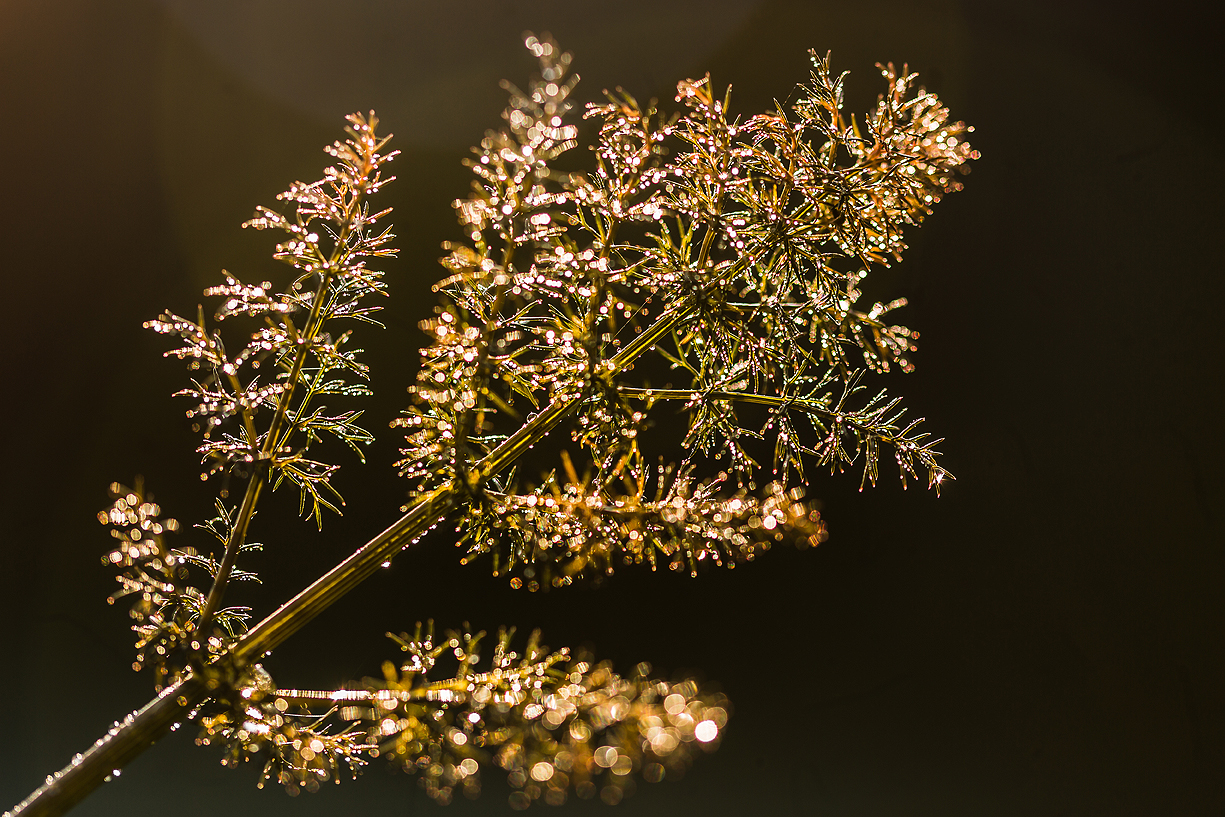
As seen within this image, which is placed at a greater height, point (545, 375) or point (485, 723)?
point (545, 375)

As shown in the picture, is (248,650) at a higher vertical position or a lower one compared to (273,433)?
lower

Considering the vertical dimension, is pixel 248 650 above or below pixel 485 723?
above

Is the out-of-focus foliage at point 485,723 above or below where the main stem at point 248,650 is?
below

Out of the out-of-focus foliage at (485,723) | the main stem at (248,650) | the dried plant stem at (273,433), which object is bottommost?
the out-of-focus foliage at (485,723)

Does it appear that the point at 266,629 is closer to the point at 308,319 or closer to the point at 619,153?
the point at 308,319

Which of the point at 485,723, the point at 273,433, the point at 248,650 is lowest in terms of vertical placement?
the point at 485,723

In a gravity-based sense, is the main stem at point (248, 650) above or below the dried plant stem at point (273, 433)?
below

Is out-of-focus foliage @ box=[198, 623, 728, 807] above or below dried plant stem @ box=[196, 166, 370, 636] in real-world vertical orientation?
below

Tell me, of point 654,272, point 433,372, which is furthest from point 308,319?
point 654,272
